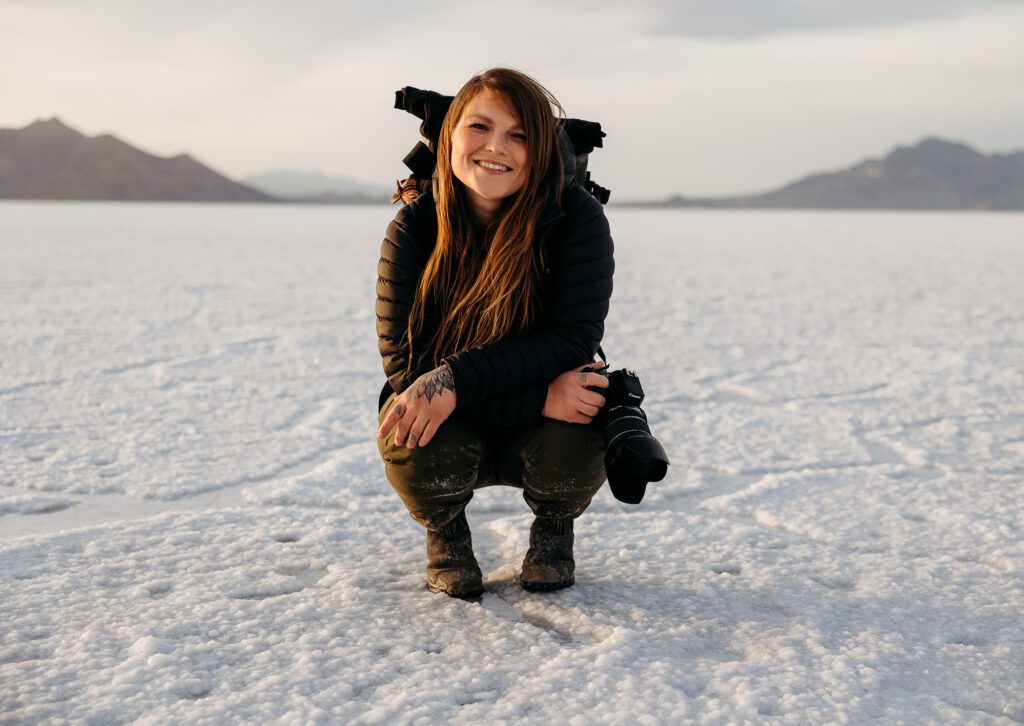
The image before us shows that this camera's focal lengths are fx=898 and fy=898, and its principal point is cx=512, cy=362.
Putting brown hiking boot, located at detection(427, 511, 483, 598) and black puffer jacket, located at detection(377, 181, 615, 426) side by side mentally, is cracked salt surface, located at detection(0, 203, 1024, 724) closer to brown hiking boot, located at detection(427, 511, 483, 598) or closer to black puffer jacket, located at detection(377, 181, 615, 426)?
brown hiking boot, located at detection(427, 511, 483, 598)

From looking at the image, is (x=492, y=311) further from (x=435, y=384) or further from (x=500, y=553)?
(x=500, y=553)

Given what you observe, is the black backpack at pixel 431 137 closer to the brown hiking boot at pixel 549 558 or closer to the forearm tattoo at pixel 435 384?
the forearm tattoo at pixel 435 384

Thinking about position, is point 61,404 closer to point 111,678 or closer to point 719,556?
point 111,678

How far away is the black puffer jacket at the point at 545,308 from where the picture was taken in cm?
186

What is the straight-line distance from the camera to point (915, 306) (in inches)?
288

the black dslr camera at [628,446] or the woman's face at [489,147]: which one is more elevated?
the woman's face at [489,147]

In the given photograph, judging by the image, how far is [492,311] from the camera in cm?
188

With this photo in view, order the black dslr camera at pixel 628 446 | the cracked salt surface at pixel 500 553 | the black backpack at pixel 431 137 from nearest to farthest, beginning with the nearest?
the cracked salt surface at pixel 500 553
the black dslr camera at pixel 628 446
the black backpack at pixel 431 137

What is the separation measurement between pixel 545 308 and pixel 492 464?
14.5 inches

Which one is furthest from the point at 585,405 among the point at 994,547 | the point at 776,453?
the point at 776,453

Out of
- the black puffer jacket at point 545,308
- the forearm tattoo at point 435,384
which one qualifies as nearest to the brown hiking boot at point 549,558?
the black puffer jacket at point 545,308

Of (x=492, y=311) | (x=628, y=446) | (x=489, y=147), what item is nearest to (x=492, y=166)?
(x=489, y=147)

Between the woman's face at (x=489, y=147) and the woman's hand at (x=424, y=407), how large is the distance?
39 centimetres

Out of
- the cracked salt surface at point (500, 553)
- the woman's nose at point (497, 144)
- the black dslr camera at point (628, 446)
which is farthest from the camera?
the woman's nose at point (497, 144)
